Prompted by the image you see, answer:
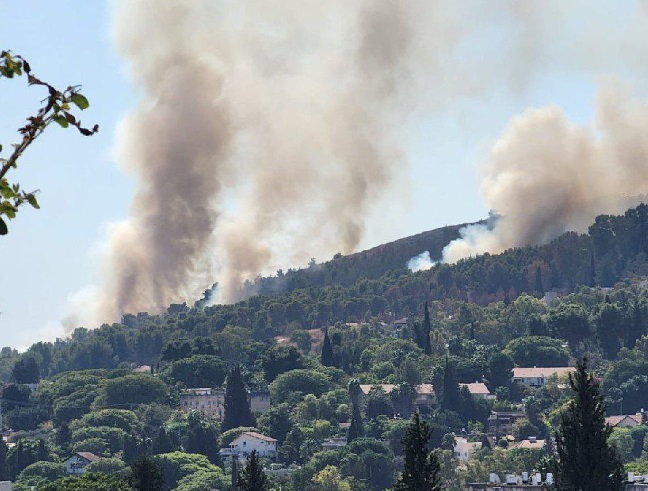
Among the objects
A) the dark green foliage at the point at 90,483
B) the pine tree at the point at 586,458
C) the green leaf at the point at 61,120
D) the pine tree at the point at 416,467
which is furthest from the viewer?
the dark green foliage at the point at 90,483

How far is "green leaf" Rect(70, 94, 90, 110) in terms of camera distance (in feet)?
42.0

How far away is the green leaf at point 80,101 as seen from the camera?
12.8 metres

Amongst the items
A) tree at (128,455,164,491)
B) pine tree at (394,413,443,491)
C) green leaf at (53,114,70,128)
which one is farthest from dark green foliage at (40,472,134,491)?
green leaf at (53,114,70,128)

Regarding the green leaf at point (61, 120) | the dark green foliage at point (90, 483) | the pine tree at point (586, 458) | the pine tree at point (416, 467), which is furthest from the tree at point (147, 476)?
the green leaf at point (61, 120)

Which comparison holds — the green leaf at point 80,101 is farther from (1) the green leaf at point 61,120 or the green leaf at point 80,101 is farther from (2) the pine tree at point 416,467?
(2) the pine tree at point 416,467

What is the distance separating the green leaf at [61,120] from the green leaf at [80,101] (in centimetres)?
13

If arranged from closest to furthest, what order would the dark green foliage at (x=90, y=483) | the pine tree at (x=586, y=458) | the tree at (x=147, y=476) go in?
the pine tree at (x=586, y=458) → the tree at (x=147, y=476) → the dark green foliage at (x=90, y=483)

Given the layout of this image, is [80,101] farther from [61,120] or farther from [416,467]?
[416,467]

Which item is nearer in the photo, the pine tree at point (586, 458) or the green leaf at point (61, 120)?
the green leaf at point (61, 120)

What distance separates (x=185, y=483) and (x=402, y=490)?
130106 mm

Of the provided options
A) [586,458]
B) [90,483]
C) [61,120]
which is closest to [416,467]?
[586,458]

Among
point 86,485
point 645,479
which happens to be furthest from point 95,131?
point 86,485

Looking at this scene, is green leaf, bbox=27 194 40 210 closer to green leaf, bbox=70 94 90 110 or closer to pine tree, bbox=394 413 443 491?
green leaf, bbox=70 94 90 110

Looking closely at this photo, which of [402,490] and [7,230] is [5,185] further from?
[402,490]
